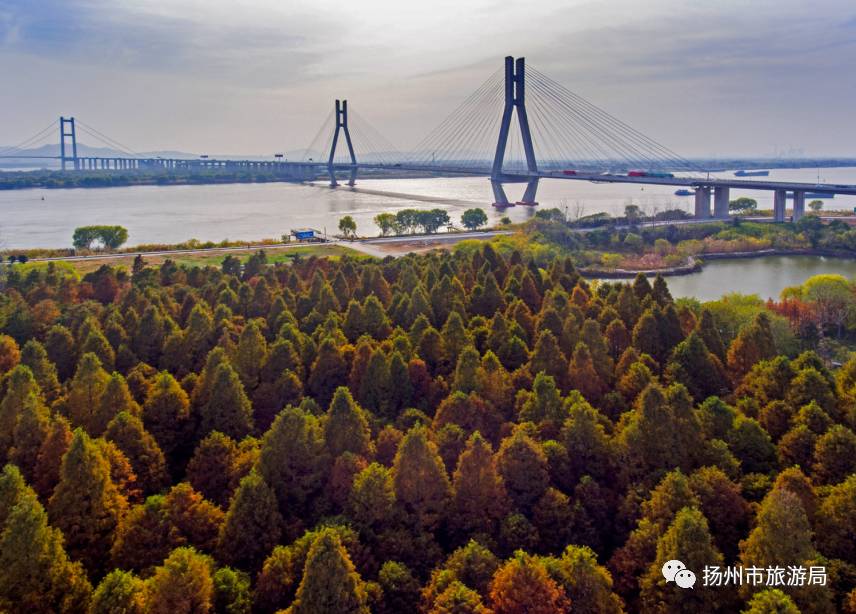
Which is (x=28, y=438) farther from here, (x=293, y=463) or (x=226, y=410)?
(x=293, y=463)

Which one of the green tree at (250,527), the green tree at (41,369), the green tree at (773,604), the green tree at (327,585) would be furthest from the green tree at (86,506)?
the green tree at (773,604)

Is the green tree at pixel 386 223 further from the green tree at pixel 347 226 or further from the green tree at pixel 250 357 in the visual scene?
the green tree at pixel 250 357

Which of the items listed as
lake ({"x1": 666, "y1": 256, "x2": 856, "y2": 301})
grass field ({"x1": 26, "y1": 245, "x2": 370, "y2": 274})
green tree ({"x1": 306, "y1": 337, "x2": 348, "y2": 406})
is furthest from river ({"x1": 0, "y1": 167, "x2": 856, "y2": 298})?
green tree ({"x1": 306, "y1": 337, "x2": 348, "y2": 406})

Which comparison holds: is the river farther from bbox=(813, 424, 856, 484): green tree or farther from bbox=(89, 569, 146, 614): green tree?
bbox=(89, 569, 146, 614): green tree

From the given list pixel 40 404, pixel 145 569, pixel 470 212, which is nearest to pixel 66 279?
pixel 40 404

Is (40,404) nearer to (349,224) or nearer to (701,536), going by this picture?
(701,536)

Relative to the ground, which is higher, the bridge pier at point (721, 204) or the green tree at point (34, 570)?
the bridge pier at point (721, 204)

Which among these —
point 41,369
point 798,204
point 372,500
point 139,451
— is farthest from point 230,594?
point 798,204
